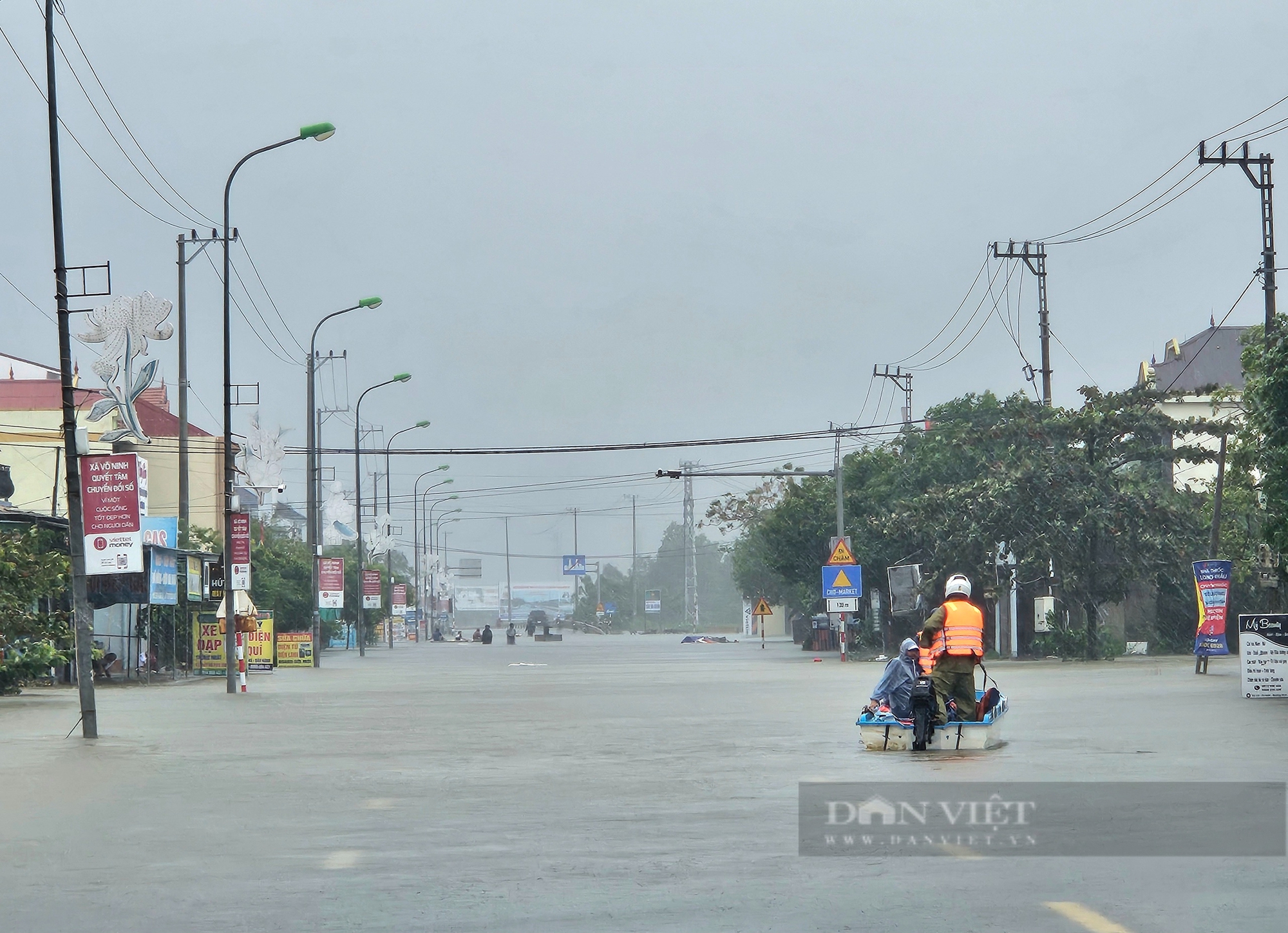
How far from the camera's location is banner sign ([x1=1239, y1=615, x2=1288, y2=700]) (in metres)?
26.6

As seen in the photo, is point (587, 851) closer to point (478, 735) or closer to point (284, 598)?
point (478, 735)

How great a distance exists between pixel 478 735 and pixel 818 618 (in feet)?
161

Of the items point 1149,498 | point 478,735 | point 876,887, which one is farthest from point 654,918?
point 1149,498

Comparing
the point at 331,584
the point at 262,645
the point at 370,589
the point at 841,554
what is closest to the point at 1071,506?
the point at 841,554

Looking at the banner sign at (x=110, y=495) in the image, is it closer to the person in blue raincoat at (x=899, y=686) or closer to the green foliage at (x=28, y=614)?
the green foliage at (x=28, y=614)

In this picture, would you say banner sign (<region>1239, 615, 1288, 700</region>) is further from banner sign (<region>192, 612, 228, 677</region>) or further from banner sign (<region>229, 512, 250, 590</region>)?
banner sign (<region>192, 612, 228, 677</region>)

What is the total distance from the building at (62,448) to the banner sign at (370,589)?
7386mm

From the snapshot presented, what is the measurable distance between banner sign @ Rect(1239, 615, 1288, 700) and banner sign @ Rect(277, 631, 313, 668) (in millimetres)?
35122

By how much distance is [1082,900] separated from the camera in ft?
26.5

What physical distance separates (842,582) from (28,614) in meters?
26.6

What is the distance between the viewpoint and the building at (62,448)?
62938 mm

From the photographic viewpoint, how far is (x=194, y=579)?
1741 inches

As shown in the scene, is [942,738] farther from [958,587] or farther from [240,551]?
[240,551]

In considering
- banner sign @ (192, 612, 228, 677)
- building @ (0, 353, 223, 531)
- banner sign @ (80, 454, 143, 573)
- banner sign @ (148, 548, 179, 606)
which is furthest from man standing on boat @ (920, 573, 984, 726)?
building @ (0, 353, 223, 531)
